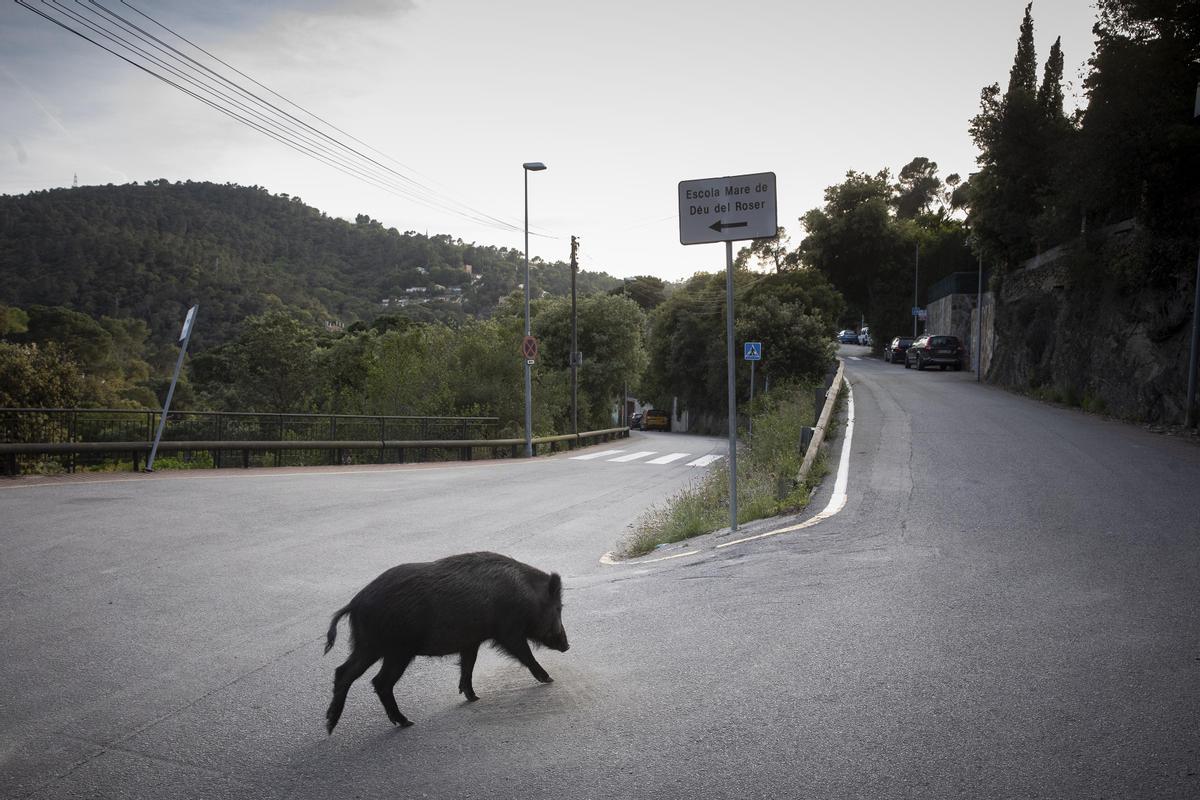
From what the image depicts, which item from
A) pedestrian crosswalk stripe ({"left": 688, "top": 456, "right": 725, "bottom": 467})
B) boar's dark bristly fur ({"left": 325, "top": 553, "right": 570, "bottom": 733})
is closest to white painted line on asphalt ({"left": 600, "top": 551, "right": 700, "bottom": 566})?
boar's dark bristly fur ({"left": 325, "top": 553, "right": 570, "bottom": 733})

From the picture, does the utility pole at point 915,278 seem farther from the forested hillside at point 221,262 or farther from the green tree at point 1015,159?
the forested hillside at point 221,262

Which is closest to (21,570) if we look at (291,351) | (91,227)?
(291,351)

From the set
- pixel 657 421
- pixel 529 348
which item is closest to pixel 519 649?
pixel 529 348

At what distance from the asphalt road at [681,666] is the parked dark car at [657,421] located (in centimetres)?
6085

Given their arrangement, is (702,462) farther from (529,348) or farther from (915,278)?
(915,278)

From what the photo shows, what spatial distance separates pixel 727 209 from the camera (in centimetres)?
865

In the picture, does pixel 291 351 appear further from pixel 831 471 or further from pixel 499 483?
pixel 831 471

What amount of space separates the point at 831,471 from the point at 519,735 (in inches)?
376

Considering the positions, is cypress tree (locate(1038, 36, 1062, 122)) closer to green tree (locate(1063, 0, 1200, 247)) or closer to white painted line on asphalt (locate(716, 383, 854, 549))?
green tree (locate(1063, 0, 1200, 247))

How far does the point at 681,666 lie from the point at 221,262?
233 ft

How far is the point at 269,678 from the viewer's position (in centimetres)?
493

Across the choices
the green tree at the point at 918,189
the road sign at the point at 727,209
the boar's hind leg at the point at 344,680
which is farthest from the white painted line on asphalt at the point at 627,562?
the green tree at the point at 918,189

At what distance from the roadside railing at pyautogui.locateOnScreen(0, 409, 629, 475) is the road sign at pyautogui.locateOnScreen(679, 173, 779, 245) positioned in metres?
13.3

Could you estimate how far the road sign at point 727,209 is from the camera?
8500mm
